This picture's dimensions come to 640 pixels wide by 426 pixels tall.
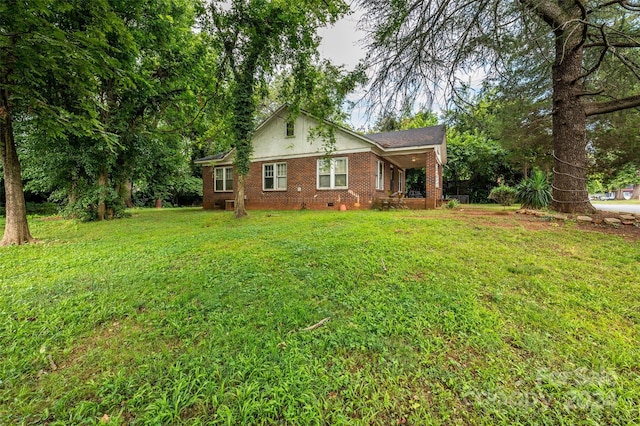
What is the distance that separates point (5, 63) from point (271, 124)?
10552mm

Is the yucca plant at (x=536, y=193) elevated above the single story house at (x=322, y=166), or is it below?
below

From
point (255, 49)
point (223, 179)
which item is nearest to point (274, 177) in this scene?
point (223, 179)

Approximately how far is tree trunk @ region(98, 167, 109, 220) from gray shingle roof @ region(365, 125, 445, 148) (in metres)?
11.4

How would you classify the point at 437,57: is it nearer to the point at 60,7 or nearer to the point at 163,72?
the point at 60,7

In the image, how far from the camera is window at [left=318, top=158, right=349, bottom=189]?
1270cm

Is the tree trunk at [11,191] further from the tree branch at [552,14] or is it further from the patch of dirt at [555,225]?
the tree branch at [552,14]

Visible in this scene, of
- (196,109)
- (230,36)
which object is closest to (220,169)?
(196,109)

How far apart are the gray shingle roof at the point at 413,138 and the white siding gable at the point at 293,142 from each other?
5.06ft

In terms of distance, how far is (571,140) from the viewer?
6953 mm

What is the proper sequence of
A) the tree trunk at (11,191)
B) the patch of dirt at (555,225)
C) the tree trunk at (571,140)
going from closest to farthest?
the patch of dirt at (555,225) → the tree trunk at (11,191) → the tree trunk at (571,140)

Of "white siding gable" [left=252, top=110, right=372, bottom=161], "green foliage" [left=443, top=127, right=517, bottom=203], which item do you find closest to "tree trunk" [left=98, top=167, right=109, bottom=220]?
"white siding gable" [left=252, top=110, right=372, bottom=161]

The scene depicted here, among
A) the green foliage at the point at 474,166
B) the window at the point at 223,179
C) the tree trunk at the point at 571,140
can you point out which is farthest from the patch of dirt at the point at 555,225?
the green foliage at the point at 474,166

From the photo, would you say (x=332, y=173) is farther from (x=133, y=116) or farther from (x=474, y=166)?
(x=474, y=166)

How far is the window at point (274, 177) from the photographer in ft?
46.4
